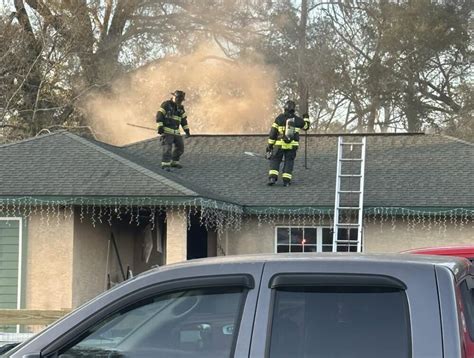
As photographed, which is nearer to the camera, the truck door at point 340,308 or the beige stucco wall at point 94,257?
the truck door at point 340,308

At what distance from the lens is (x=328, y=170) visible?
53.9 ft

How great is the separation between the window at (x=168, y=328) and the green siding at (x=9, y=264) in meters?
10.3

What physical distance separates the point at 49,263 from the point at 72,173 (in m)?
1.60

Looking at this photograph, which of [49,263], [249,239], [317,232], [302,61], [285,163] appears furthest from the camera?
[302,61]

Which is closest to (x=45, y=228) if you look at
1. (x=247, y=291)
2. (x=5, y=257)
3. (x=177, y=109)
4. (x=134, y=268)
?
(x=5, y=257)

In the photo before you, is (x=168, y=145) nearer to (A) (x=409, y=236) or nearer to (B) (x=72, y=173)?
(B) (x=72, y=173)

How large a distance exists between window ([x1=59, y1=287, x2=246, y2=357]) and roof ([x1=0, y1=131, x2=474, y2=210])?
9188mm

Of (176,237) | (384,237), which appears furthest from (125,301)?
(384,237)

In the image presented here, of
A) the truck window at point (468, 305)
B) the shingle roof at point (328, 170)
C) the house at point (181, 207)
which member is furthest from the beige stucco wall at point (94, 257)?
the truck window at point (468, 305)

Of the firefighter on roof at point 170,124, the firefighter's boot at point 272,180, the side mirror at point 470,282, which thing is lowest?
the side mirror at point 470,282

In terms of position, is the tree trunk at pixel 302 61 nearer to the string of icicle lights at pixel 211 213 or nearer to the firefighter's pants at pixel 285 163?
the firefighter's pants at pixel 285 163

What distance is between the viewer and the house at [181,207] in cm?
1294

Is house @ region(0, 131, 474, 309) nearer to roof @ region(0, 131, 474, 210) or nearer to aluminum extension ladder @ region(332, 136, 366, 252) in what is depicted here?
roof @ region(0, 131, 474, 210)

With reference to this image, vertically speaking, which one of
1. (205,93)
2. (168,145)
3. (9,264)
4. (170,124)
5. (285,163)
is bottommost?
(9,264)
